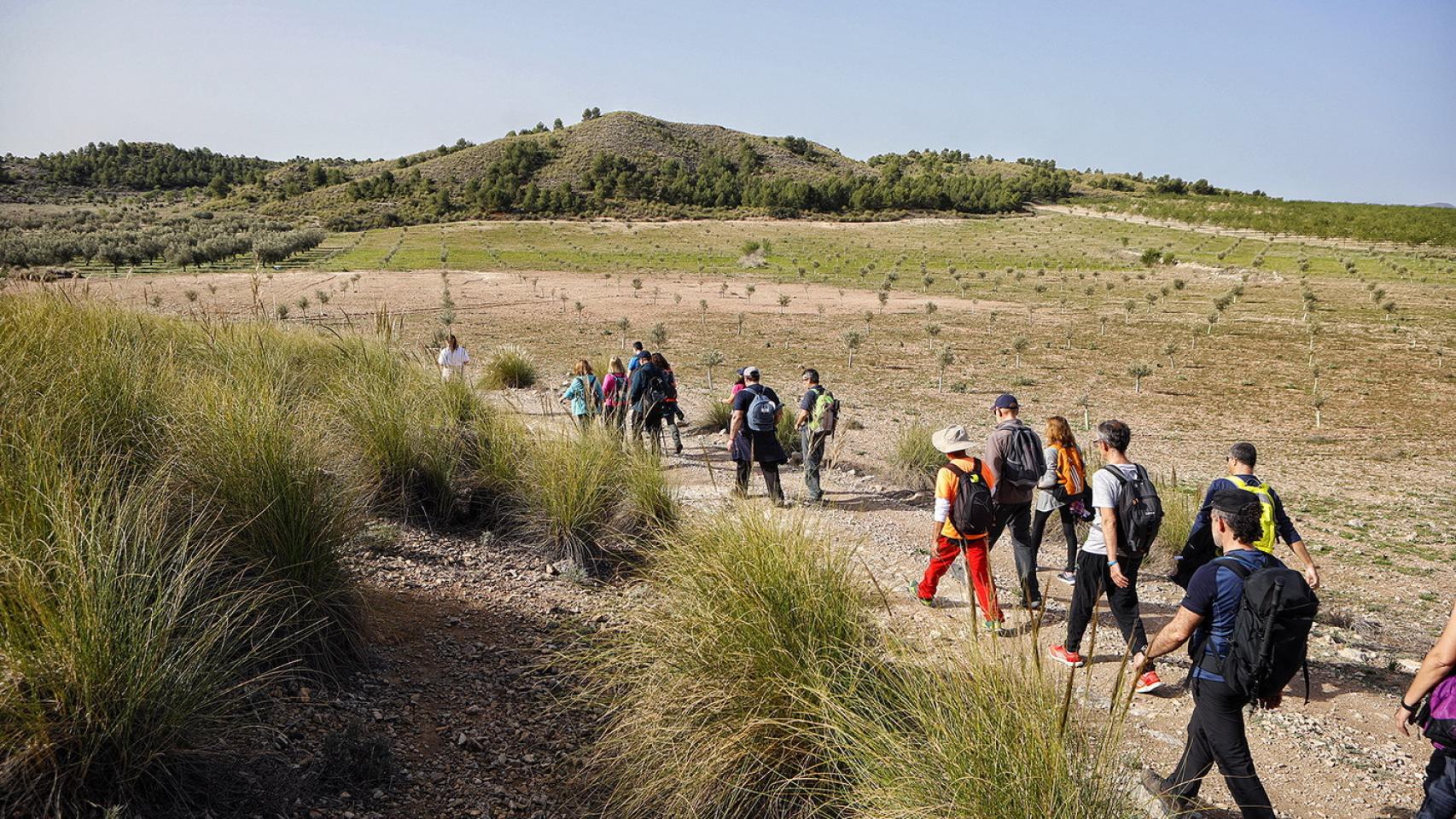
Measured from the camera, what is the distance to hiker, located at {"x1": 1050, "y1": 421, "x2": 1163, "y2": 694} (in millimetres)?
5254

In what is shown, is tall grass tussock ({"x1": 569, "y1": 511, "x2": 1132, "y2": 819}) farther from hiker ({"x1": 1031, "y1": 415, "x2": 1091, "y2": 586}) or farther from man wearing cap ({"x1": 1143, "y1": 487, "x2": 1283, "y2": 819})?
hiker ({"x1": 1031, "y1": 415, "x2": 1091, "y2": 586})

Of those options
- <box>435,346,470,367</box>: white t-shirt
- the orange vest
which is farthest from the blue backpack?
<box>435,346,470,367</box>: white t-shirt

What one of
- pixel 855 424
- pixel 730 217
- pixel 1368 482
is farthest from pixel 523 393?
pixel 730 217

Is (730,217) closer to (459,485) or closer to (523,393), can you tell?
(523,393)

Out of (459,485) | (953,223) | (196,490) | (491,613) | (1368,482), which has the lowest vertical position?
(1368,482)

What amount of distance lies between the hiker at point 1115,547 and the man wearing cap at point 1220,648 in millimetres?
1237

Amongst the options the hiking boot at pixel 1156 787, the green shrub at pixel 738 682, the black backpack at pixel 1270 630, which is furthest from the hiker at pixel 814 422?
the black backpack at pixel 1270 630

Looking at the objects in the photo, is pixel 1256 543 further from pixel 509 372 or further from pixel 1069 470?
pixel 509 372

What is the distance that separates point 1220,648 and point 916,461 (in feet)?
26.7

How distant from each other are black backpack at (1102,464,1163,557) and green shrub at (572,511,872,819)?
235 cm

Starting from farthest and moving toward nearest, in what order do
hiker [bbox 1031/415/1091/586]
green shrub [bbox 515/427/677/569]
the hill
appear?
the hill < hiker [bbox 1031/415/1091/586] < green shrub [bbox 515/427/677/569]

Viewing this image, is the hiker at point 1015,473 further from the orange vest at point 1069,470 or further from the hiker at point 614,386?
the hiker at point 614,386

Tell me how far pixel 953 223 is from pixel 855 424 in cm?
8367

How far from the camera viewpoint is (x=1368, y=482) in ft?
45.8
